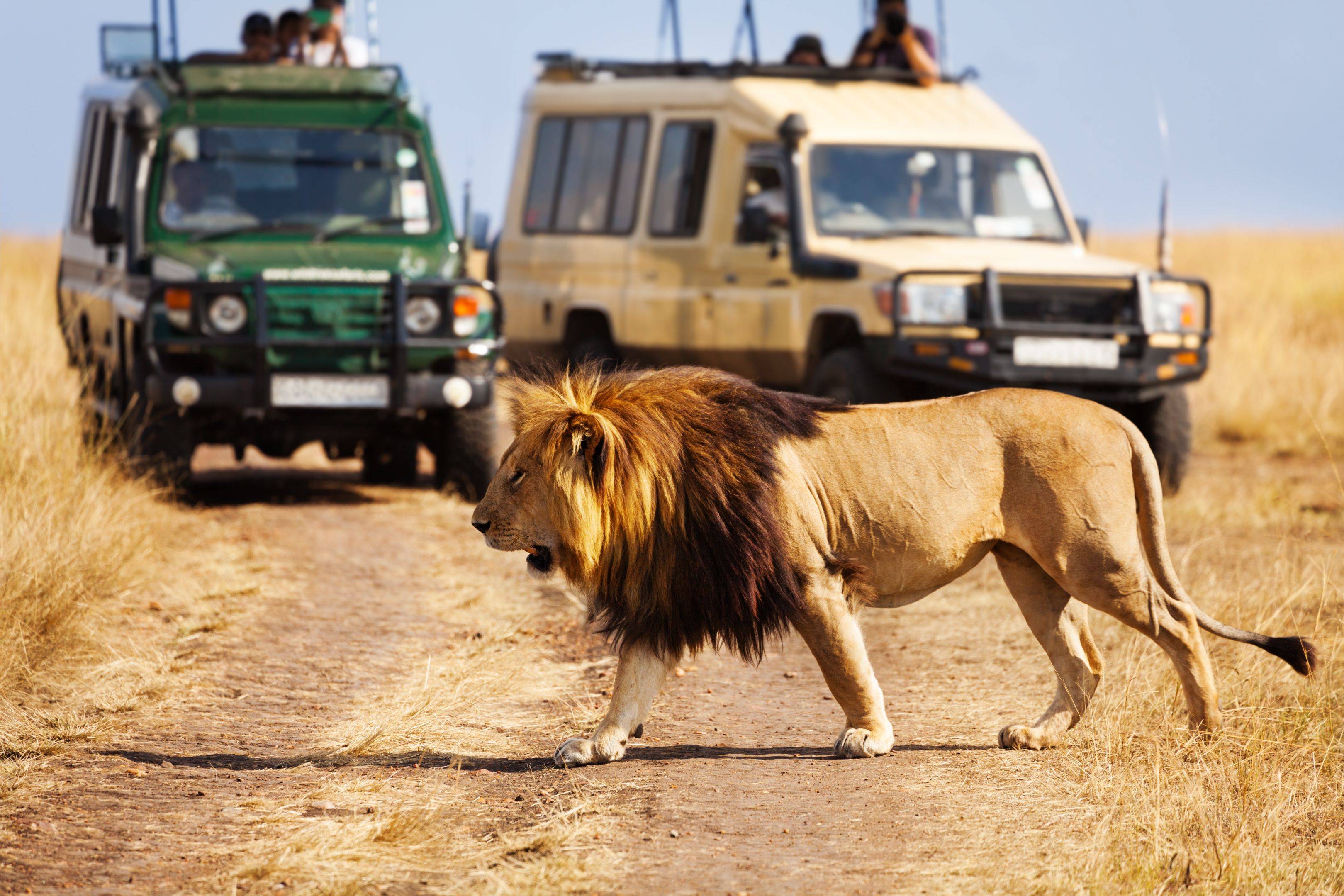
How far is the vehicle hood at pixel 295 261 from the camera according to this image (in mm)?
9781

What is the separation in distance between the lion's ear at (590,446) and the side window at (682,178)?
23.3 ft

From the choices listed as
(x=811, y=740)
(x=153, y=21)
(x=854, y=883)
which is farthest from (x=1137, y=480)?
(x=153, y=21)

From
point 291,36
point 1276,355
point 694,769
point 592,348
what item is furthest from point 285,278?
point 1276,355

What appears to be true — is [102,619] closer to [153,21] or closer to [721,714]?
[721,714]

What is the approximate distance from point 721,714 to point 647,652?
34.5 inches

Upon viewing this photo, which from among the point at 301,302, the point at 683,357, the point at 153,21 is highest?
the point at 153,21

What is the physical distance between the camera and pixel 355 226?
10.3 meters

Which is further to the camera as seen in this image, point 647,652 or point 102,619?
point 102,619

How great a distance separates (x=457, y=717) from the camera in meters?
5.71

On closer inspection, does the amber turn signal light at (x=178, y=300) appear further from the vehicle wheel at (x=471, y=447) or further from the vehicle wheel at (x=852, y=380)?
the vehicle wheel at (x=852, y=380)

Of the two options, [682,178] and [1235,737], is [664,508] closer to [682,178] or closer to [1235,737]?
[1235,737]

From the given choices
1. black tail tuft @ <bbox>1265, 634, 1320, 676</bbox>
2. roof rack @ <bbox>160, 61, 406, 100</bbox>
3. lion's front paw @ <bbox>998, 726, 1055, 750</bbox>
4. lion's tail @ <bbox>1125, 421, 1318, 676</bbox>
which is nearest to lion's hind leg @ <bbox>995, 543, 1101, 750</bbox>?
lion's front paw @ <bbox>998, 726, 1055, 750</bbox>

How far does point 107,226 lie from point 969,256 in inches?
195

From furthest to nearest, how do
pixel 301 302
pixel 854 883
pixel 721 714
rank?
1. pixel 301 302
2. pixel 721 714
3. pixel 854 883
